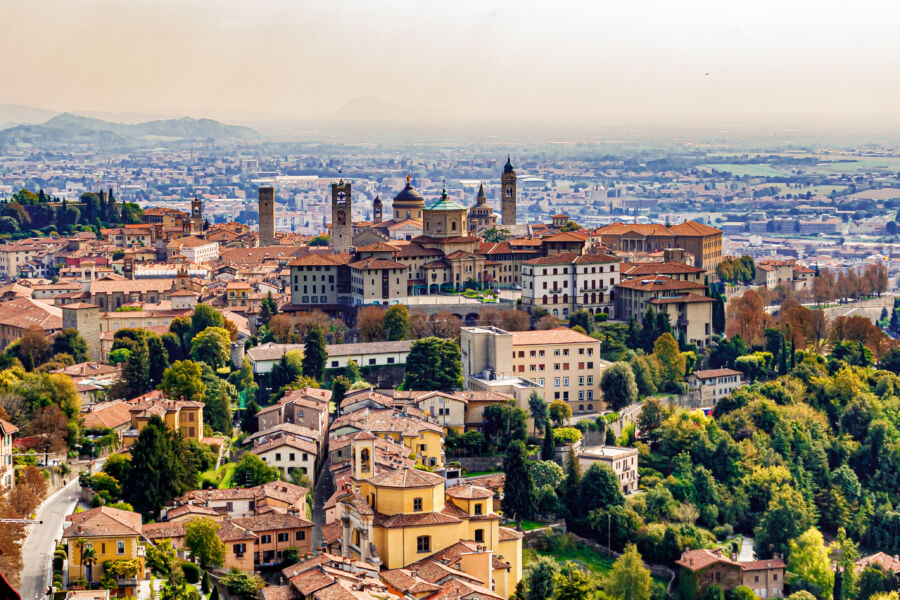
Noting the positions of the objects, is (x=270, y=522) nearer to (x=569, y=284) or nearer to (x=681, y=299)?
(x=681, y=299)

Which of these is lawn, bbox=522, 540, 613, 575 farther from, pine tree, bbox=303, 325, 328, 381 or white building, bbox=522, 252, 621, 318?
white building, bbox=522, 252, 621, 318

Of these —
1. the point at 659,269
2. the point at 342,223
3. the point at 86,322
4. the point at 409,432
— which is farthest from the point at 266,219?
the point at 409,432

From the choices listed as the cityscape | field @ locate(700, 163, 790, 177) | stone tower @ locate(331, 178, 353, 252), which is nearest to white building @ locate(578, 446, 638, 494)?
the cityscape

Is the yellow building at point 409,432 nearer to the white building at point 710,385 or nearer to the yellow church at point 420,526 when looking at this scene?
the yellow church at point 420,526

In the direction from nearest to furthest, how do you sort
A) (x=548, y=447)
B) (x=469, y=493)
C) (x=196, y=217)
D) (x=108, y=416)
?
(x=469, y=493)
(x=108, y=416)
(x=548, y=447)
(x=196, y=217)

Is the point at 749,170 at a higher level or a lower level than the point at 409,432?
lower
